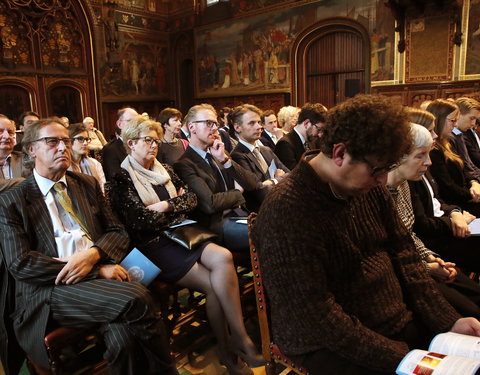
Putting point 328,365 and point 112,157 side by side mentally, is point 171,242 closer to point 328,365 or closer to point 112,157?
point 328,365

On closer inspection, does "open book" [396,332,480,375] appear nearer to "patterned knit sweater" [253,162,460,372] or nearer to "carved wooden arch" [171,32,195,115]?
"patterned knit sweater" [253,162,460,372]

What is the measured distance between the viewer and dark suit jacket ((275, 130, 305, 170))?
5.02 meters

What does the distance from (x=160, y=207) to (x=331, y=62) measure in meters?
11.6

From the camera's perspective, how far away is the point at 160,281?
9.21ft

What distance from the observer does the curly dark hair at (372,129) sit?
146 cm

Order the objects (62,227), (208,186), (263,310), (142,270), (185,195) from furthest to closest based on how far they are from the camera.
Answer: (208,186) < (185,195) < (142,270) < (62,227) < (263,310)

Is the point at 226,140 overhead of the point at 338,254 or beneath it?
overhead

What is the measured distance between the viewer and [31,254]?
88.8 inches

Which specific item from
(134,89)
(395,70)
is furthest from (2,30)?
(395,70)

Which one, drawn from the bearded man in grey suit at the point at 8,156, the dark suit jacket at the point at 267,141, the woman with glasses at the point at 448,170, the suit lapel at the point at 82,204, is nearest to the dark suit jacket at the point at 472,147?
the woman with glasses at the point at 448,170

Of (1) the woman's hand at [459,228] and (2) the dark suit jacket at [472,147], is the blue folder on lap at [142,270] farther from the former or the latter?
(2) the dark suit jacket at [472,147]

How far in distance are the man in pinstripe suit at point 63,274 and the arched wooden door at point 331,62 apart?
1124 centimetres

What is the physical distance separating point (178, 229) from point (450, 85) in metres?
10.2

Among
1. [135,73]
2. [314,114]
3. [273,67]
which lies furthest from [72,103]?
[314,114]
